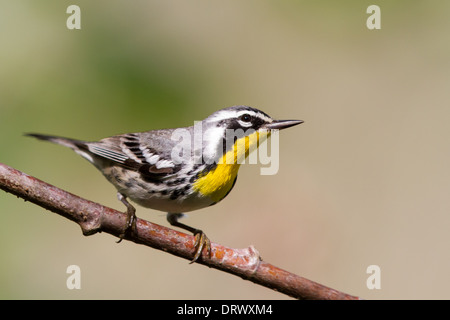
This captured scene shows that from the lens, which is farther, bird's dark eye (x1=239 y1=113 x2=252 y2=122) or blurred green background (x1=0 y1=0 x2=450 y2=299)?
blurred green background (x1=0 y1=0 x2=450 y2=299)

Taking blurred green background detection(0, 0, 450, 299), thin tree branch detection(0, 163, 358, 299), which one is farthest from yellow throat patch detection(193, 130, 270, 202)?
blurred green background detection(0, 0, 450, 299)

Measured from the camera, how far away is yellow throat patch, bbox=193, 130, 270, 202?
345 cm

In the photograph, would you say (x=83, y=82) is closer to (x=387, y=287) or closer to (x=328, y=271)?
(x=328, y=271)

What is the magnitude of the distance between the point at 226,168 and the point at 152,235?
76 centimetres

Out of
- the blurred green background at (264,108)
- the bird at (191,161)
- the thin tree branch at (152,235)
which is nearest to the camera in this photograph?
the thin tree branch at (152,235)

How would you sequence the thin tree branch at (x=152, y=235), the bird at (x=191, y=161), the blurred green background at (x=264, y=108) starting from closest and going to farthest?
the thin tree branch at (x=152, y=235) < the bird at (x=191, y=161) < the blurred green background at (x=264, y=108)

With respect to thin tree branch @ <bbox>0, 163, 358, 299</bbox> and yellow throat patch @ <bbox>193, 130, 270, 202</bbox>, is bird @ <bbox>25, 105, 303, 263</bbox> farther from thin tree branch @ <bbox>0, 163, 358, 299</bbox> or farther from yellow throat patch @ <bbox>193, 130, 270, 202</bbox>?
thin tree branch @ <bbox>0, 163, 358, 299</bbox>

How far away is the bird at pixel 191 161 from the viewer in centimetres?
344

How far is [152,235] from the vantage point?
9.83ft

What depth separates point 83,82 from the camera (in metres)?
3.84

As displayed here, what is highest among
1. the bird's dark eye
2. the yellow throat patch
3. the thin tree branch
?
the bird's dark eye

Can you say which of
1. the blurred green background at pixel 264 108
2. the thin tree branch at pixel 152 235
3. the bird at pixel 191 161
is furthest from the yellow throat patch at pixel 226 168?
the blurred green background at pixel 264 108

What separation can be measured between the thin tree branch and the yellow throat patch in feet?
1.52

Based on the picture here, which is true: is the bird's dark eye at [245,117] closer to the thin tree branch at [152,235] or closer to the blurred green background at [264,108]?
the blurred green background at [264,108]
